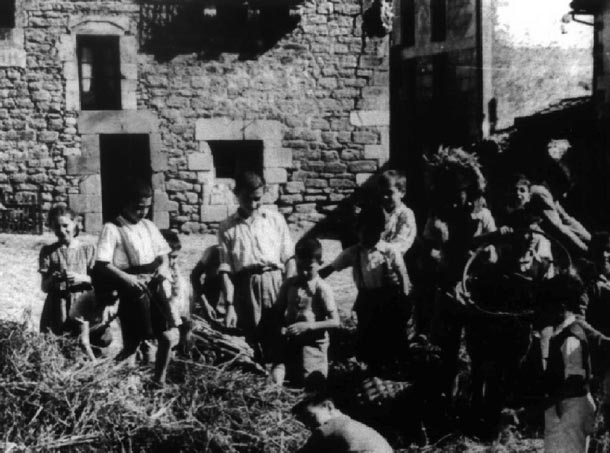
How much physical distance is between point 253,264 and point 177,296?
2.16 ft

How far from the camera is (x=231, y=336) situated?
5.97m

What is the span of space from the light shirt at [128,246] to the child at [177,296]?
0.10 metres

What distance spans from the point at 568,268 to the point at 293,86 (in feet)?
27.1

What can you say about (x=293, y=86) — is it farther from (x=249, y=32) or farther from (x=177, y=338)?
(x=177, y=338)

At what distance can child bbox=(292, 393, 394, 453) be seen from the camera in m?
3.88

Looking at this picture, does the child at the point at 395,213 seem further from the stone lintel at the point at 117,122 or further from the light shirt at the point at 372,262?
the stone lintel at the point at 117,122

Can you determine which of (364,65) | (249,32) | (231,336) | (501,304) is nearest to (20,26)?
(249,32)

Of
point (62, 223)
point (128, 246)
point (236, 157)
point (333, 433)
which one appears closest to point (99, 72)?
point (236, 157)

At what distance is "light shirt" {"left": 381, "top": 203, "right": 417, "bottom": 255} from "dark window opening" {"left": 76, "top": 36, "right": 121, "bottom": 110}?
7698 mm

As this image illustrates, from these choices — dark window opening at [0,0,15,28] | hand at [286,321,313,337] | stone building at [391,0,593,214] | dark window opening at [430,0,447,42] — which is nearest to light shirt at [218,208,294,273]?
hand at [286,321,313,337]

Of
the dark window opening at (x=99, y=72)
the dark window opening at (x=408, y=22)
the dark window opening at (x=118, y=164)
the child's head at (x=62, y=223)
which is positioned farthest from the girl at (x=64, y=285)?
the dark window opening at (x=408, y=22)

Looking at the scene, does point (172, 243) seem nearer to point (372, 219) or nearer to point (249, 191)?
point (249, 191)

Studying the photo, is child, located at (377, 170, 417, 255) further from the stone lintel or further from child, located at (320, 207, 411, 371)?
the stone lintel

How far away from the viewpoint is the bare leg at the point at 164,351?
5387 millimetres
